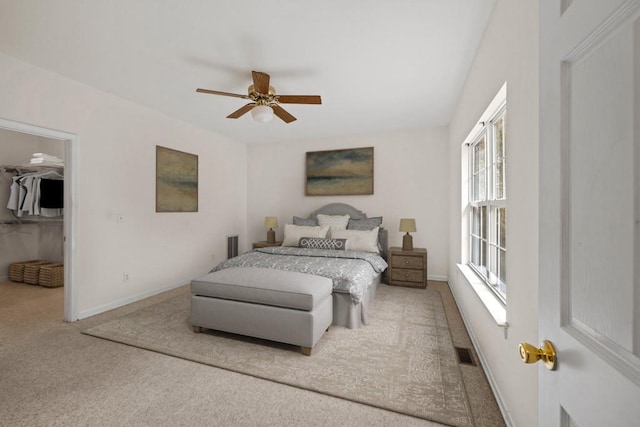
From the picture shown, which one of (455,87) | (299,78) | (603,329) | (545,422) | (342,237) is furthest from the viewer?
(342,237)

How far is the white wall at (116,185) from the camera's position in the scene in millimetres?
2588

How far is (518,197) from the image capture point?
1416mm

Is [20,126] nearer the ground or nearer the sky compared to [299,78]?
nearer the ground

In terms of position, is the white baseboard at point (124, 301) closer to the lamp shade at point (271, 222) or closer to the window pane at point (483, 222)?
the lamp shade at point (271, 222)

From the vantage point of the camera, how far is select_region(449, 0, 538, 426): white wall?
1.21 metres

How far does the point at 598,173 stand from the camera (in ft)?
1.66

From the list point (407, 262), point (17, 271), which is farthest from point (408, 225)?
point (17, 271)

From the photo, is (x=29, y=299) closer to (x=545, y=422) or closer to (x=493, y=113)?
(x=545, y=422)

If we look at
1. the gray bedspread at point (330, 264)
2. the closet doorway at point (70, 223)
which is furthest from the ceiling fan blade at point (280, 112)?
the closet doorway at point (70, 223)

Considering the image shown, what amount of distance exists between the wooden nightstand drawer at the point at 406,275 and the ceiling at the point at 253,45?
2.33 metres

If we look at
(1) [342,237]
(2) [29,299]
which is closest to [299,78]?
(1) [342,237]

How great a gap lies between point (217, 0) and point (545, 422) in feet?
8.19

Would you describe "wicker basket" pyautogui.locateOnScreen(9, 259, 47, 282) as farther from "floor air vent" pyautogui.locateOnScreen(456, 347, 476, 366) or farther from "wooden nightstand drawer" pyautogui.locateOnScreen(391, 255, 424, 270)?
"floor air vent" pyautogui.locateOnScreen(456, 347, 476, 366)

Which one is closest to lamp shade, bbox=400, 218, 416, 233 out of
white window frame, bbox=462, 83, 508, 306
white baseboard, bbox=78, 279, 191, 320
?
white window frame, bbox=462, 83, 508, 306
